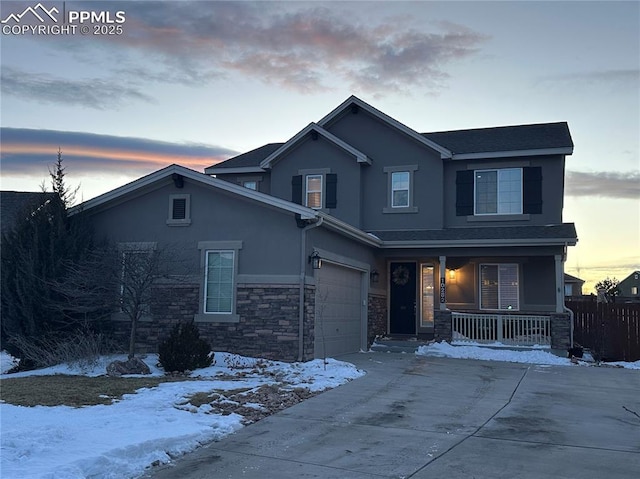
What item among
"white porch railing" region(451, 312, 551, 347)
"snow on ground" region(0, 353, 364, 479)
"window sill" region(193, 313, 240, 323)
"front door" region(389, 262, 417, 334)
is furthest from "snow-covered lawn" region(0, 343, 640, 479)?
"front door" region(389, 262, 417, 334)

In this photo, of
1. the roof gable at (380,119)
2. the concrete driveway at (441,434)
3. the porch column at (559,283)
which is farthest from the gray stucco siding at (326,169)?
the concrete driveway at (441,434)

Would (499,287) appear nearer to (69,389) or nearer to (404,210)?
(404,210)

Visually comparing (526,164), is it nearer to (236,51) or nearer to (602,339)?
(602,339)

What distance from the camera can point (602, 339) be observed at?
54.3 ft

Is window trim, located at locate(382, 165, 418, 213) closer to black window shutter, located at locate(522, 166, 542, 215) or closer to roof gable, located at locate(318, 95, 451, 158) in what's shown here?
roof gable, located at locate(318, 95, 451, 158)

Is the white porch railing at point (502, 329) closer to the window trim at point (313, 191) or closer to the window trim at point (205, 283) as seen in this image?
the window trim at point (313, 191)

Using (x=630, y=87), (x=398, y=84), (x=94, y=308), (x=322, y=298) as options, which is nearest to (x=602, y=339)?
(x=630, y=87)

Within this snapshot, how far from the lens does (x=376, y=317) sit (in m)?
19.0

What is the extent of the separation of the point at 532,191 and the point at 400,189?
4.11 metres

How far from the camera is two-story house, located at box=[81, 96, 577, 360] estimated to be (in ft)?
46.4

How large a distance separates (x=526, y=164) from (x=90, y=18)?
517 inches

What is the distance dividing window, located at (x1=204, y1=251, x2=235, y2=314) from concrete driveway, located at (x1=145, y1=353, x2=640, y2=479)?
13.9 feet

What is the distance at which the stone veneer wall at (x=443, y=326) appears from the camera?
17516 mm

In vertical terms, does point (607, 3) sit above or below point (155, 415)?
above
